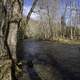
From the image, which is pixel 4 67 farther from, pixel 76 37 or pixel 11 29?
pixel 76 37

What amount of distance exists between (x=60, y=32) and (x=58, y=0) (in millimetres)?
5653

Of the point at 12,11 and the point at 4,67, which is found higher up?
the point at 12,11

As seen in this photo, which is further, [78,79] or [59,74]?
[59,74]

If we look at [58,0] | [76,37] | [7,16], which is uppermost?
[58,0]

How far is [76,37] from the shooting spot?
4106cm

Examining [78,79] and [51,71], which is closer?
[78,79]

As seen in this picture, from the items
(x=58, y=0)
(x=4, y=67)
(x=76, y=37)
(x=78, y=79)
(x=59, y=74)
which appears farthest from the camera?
(x=58, y=0)

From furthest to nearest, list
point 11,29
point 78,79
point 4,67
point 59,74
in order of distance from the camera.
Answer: point 59,74 → point 78,79 → point 11,29 → point 4,67

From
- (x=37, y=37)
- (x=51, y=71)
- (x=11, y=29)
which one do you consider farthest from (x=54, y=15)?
(x=11, y=29)

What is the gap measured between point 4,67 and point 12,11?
1170mm

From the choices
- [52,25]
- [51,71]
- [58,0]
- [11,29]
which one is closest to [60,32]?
[52,25]

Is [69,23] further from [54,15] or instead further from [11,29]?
[11,29]

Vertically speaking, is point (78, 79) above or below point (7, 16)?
below

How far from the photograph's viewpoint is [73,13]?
1807 inches
